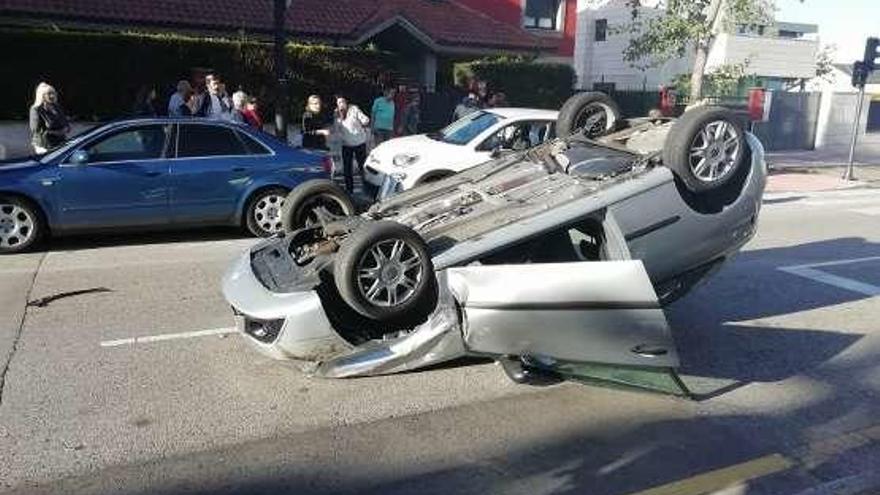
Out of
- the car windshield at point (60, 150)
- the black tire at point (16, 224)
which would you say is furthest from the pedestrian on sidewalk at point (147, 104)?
the black tire at point (16, 224)

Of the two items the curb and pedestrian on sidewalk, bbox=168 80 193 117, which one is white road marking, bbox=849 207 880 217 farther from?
pedestrian on sidewalk, bbox=168 80 193 117

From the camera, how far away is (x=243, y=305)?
4.97 meters

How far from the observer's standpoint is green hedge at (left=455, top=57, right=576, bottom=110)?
20516 millimetres

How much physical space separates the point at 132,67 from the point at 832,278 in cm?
1293

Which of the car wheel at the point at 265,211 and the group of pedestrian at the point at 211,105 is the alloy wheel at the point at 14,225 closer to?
the car wheel at the point at 265,211

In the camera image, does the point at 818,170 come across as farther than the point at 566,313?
Yes

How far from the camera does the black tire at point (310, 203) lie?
6672 mm

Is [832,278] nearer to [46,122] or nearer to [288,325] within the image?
[288,325]

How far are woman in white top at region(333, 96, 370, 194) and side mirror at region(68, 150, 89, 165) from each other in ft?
14.5

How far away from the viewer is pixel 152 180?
8914mm

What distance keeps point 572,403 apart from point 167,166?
5.88 meters

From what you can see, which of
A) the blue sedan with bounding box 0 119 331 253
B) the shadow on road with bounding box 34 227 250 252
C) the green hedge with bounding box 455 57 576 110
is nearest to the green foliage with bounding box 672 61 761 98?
the green hedge with bounding box 455 57 576 110

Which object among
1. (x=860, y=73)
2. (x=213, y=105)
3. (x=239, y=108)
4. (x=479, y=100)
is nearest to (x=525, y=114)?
(x=479, y=100)

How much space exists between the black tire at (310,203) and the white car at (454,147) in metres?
3.35
